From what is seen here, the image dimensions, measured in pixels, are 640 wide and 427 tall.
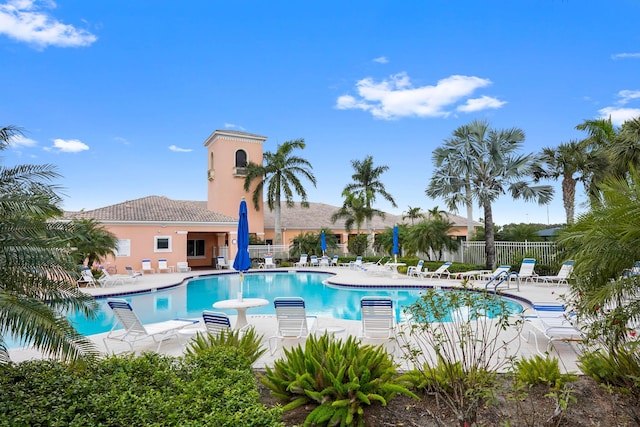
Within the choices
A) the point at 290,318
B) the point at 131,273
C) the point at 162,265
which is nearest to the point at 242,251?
the point at 290,318

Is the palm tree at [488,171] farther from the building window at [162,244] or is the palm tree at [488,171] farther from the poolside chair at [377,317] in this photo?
the building window at [162,244]

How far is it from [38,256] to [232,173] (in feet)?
99.6

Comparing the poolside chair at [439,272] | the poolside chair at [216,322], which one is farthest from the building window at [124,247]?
the poolside chair at [216,322]

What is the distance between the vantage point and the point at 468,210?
22.8 meters

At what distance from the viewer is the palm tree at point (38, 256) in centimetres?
414

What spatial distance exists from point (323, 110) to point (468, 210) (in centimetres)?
1021

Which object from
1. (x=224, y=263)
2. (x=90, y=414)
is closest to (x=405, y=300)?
(x=90, y=414)

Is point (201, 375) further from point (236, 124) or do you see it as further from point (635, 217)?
point (236, 124)

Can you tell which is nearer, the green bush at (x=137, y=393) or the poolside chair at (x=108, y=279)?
the green bush at (x=137, y=393)

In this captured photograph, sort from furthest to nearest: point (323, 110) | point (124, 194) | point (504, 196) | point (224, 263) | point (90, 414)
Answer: point (124, 194) < point (224, 263) < point (323, 110) < point (504, 196) < point (90, 414)

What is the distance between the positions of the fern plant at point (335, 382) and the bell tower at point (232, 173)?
2941 cm

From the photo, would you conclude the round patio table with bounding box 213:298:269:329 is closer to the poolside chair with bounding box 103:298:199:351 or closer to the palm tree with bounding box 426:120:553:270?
the poolside chair with bounding box 103:298:199:351

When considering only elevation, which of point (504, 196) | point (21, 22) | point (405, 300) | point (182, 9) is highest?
point (182, 9)

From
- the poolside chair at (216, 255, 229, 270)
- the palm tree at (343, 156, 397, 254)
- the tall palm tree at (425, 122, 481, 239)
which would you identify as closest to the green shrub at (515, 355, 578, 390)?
the tall palm tree at (425, 122, 481, 239)
